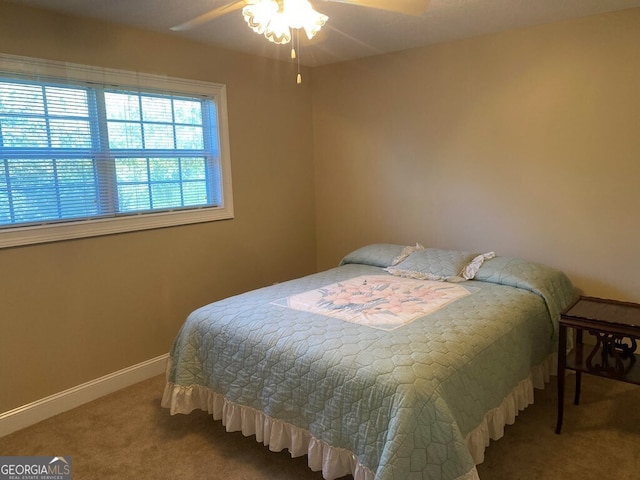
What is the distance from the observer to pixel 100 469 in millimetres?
2148

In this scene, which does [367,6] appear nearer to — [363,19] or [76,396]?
[363,19]

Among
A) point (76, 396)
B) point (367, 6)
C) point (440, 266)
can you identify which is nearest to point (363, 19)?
point (367, 6)

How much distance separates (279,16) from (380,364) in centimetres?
145

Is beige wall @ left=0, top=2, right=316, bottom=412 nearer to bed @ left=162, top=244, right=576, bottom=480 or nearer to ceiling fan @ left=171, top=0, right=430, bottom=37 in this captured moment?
ceiling fan @ left=171, top=0, right=430, bottom=37

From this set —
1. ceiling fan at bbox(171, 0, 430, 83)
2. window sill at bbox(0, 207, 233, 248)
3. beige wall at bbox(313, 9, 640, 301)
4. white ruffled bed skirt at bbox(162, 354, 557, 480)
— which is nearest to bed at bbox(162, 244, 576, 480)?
white ruffled bed skirt at bbox(162, 354, 557, 480)

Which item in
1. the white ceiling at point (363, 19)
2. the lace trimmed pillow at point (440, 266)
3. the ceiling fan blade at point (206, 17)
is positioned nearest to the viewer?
the ceiling fan blade at point (206, 17)

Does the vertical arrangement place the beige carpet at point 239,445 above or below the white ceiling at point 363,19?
below

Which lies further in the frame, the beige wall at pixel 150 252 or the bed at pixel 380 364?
the beige wall at pixel 150 252

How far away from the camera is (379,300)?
2.52m

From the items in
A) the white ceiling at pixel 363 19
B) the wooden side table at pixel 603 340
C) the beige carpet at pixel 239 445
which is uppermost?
the white ceiling at pixel 363 19

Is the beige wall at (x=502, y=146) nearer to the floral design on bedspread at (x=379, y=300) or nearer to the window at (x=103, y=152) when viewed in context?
the floral design on bedspread at (x=379, y=300)

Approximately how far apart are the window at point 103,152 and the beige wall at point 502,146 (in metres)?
1.16

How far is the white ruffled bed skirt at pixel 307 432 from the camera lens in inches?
72.5

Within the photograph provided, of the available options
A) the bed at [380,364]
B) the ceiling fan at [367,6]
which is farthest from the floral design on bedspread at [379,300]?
the ceiling fan at [367,6]
